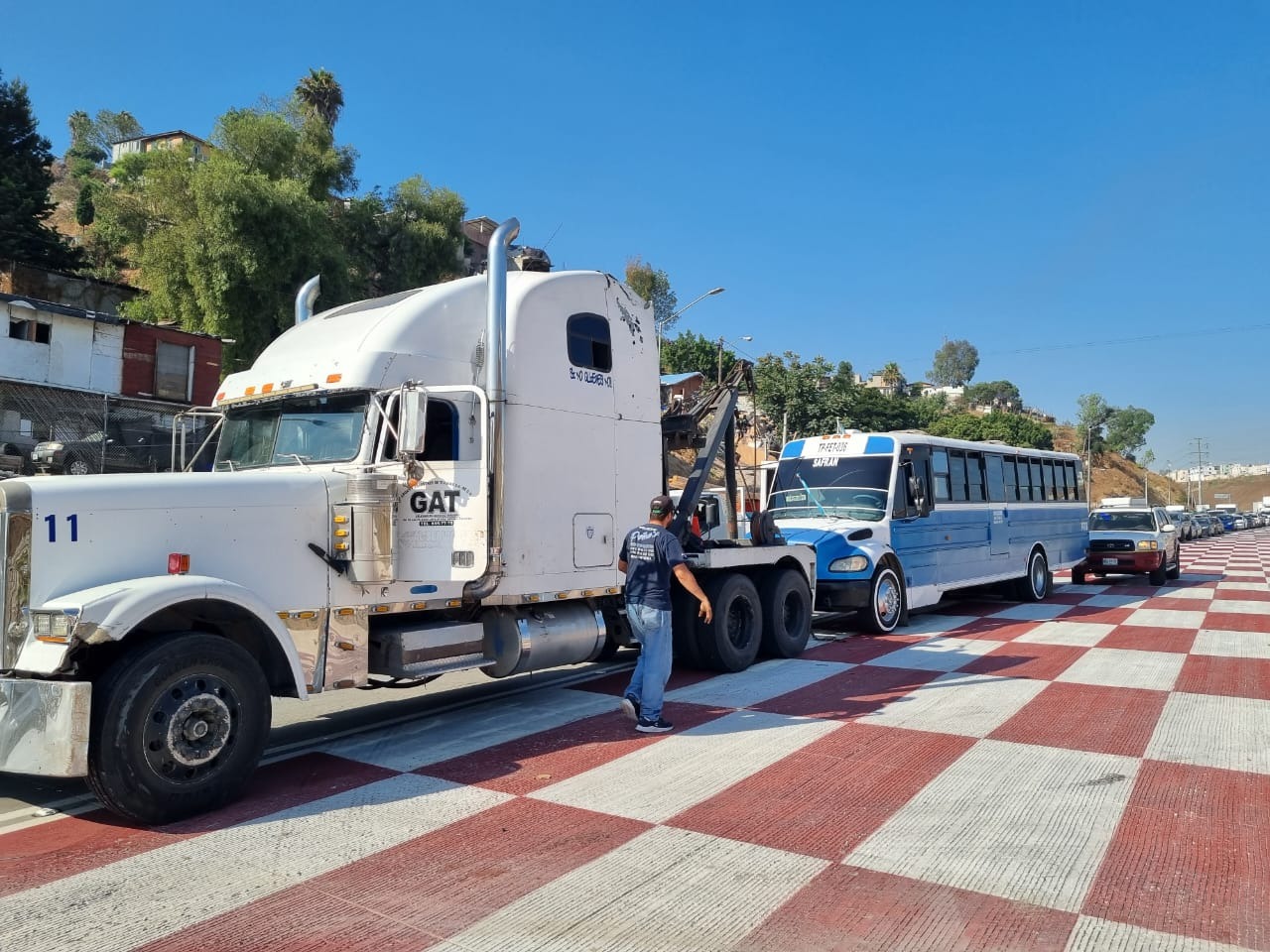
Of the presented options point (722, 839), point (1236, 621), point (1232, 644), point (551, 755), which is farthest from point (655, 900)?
point (1236, 621)

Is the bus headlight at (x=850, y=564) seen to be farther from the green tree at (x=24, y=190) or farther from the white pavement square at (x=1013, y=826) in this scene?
the green tree at (x=24, y=190)

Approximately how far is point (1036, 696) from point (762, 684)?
2.43m

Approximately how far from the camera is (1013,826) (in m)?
4.54

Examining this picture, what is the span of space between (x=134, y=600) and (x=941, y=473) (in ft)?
39.3

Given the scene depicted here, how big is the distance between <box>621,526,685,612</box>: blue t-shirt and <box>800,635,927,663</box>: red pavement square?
12.9 feet

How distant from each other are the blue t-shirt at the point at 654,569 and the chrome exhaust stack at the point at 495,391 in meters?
1.04

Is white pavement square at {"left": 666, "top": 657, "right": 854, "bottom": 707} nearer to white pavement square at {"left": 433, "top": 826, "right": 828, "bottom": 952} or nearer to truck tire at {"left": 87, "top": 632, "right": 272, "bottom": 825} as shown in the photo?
white pavement square at {"left": 433, "top": 826, "right": 828, "bottom": 952}

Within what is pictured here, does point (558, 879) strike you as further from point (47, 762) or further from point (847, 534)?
point (847, 534)

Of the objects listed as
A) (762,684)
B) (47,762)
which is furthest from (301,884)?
(762,684)

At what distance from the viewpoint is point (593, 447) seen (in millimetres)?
7719

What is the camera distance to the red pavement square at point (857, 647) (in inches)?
399

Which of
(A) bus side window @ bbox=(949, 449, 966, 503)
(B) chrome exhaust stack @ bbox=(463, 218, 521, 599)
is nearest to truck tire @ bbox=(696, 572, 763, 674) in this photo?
(B) chrome exhaust stack @ bbox=(463, 218, 521, 599)

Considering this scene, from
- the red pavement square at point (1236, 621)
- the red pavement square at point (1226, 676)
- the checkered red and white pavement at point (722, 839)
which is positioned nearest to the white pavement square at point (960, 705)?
the checkered red and white pavement at point (722, 839)

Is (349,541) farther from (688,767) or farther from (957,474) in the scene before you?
(957,474)
